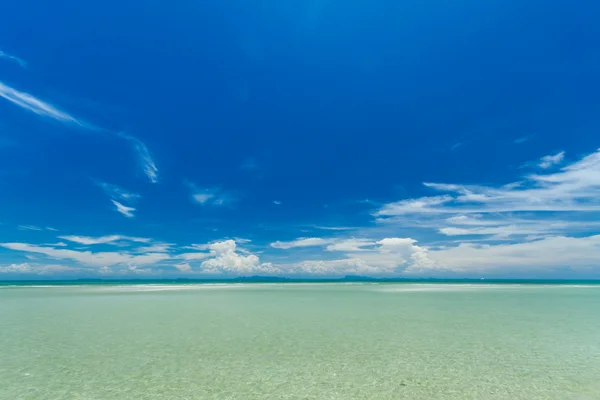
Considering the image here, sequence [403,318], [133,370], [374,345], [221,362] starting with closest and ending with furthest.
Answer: [133,370] < [221,362] < [374,345] < [403,318]

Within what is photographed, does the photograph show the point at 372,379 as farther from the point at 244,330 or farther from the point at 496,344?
the point at 244,330

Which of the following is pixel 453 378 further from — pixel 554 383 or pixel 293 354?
pixel 293 354

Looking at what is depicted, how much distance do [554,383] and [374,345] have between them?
21.8 ft

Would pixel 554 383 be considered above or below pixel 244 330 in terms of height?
below

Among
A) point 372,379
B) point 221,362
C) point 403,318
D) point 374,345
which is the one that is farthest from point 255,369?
point 403,318

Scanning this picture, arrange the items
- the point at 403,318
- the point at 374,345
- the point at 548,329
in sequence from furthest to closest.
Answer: the point at 403,318, the point at 548,329, the point at 374,345

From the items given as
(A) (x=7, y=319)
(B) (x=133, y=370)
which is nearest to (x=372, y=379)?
(B) (x=133, y=370)

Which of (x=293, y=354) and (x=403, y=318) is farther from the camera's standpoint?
(x=403, y=318)

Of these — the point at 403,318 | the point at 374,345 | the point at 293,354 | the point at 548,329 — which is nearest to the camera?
the point at 293,354

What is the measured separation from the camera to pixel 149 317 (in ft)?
84.9

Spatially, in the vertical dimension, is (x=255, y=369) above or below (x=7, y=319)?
below

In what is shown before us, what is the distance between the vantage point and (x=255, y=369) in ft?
40.2

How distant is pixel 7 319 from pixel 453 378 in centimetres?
2822

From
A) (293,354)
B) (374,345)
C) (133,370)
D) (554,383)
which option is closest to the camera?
(554,383)
